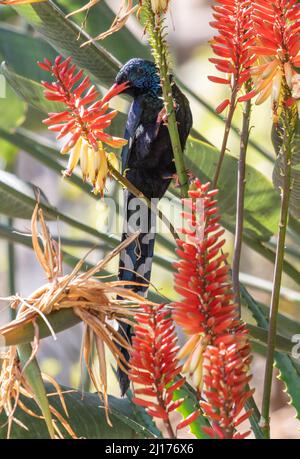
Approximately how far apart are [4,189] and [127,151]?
393mm

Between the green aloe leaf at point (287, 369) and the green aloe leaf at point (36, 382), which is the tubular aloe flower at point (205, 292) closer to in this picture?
the green aloe leaf at point (36, 382)

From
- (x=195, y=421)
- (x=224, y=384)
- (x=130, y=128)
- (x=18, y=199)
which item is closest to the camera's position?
(x=224, y=384)

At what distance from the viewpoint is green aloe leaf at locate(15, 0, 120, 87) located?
5.13ft

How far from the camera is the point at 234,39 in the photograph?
0.97m

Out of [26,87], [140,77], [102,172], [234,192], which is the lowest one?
[102,172]

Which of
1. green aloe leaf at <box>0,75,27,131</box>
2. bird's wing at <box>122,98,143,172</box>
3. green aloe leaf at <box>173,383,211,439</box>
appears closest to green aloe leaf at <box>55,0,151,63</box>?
green aloe leaf at <box>0,75,27,131</box>

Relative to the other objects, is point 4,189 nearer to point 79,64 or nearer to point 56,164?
point 79,64

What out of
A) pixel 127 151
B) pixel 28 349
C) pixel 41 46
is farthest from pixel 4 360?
pixel 41 46

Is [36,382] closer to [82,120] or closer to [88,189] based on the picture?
[82,120]

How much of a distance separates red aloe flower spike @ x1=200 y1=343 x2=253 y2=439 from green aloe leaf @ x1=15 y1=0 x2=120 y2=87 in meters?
0.91

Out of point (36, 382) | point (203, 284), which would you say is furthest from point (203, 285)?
point (36, 382)

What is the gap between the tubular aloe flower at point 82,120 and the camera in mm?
978

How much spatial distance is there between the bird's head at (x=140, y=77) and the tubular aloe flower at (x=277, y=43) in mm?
949

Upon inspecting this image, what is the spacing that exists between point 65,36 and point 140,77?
0.43m
